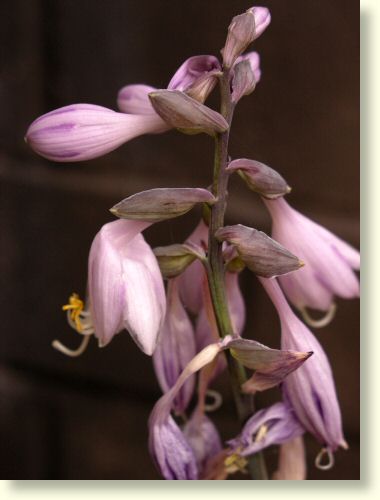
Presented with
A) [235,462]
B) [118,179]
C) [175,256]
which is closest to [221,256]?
[175,256]

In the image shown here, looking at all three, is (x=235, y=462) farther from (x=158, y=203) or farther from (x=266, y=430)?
(x=158, y=203)

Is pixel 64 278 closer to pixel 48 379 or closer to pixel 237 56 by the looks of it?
pixel 48 379

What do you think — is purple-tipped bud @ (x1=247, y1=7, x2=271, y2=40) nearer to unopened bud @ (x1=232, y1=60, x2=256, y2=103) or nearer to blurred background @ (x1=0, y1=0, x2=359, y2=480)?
unopened bud @ (x1=232, y1=60, x2=256, y2=103)

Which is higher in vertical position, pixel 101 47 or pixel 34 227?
pixel 101 47

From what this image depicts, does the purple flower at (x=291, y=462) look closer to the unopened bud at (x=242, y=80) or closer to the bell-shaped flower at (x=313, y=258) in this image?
the bell-shaped flower at (x=313, y=258)

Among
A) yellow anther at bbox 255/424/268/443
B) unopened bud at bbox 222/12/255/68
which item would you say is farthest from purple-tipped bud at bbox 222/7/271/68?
yellow anther at bbox 255/424/268/443

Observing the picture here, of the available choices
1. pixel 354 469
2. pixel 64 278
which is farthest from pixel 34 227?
pixel 354 469

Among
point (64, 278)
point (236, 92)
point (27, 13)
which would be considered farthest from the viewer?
point (64, 278)
